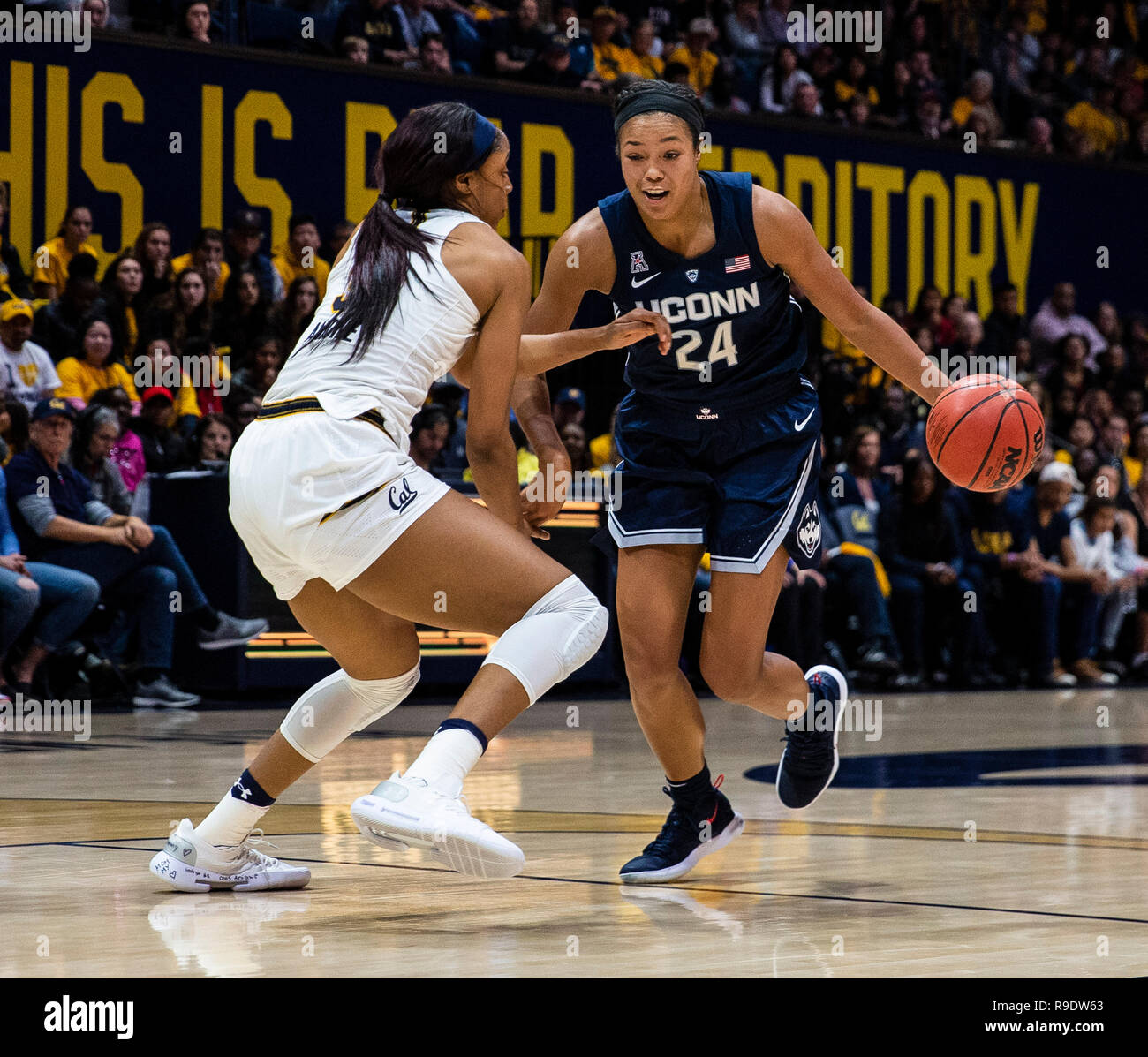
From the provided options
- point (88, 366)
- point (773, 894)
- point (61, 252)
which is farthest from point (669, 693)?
point (61, 252)

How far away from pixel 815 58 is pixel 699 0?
129 cm

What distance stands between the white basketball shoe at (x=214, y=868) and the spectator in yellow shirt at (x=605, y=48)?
11.6 meters

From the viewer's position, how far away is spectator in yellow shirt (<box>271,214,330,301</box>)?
39.3 ft

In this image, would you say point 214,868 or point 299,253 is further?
point 299,253

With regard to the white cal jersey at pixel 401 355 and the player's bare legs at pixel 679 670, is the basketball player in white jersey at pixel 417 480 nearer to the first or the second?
the white cal jersey at pixel 401 355

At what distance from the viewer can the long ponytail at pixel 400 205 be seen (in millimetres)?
3676

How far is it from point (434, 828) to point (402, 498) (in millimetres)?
694

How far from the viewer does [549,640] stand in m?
3.59
